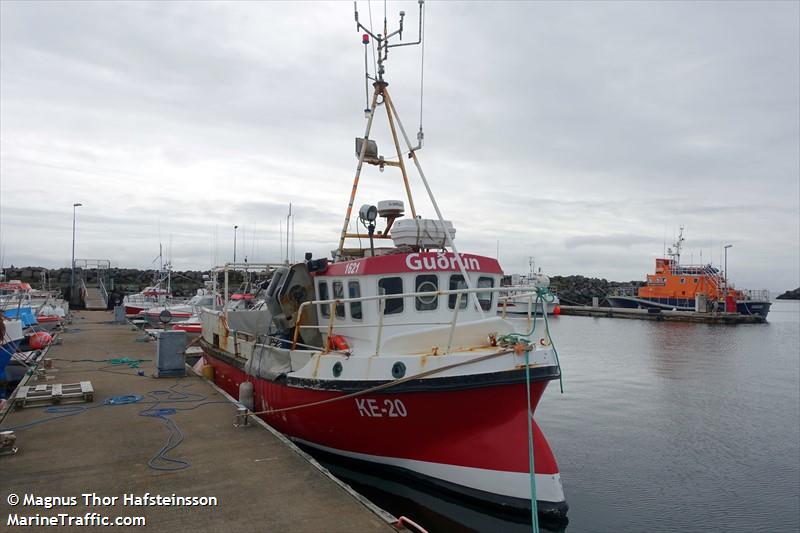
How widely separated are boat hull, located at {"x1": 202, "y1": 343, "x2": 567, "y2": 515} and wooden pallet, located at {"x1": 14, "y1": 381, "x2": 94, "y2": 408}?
4.74 m

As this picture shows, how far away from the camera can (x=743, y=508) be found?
8.91 meters

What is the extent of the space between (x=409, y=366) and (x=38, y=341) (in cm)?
1418

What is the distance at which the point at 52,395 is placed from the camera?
9367 mm

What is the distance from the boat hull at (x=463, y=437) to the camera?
23.4ft

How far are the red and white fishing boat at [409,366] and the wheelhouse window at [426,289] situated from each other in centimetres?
2

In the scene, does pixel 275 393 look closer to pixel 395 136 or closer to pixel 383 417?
pixel 383 417

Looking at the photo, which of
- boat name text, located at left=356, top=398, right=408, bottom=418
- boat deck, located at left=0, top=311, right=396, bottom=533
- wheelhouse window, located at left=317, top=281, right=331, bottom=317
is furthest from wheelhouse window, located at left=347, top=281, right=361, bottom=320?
boat deck, located at left=0, top=311, right=396, bottom=533

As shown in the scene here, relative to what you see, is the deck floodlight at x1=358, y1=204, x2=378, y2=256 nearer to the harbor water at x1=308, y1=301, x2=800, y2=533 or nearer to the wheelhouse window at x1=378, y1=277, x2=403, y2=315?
the wheelhouse window at x1=378, y1=277, x2=403, y2=315

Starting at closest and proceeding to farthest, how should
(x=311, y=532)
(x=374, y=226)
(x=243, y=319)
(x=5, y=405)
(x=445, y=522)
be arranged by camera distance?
1. (x=311, y=532)
2. (x=445, y=522)
3. (x=5, y=405)
4. (x=374, y=226)
5. (x=243, y=319)

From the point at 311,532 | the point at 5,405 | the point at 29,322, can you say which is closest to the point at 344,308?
the point at 311,532

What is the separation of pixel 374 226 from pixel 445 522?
4928 millimetres

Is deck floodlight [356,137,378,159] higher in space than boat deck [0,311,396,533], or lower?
higher

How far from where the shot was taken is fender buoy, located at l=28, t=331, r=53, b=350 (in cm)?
1634

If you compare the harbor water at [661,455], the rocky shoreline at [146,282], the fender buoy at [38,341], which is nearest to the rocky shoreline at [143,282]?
the rocky shoreline at [146,282]
